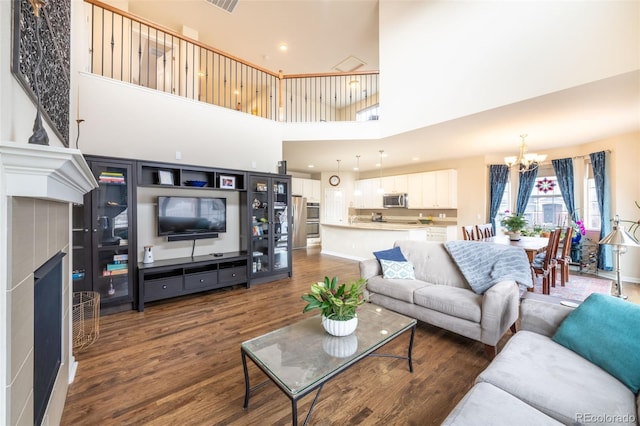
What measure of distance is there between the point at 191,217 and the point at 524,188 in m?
7.06

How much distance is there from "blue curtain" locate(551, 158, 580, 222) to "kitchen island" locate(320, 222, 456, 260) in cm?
224

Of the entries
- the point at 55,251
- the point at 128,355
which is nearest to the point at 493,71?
the point at 55,251

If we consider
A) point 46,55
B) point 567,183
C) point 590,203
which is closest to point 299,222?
point 567,183

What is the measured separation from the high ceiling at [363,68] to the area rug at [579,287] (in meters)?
2.60

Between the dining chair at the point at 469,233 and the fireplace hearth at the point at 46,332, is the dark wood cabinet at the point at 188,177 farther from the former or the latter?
the dining chair at the point at 469,233

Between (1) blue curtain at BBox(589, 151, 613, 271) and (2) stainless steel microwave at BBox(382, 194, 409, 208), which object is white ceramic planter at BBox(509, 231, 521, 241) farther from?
(2) stainless steel microwave at BBox(382, 194, 409, 208)

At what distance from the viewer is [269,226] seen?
15.4 feet

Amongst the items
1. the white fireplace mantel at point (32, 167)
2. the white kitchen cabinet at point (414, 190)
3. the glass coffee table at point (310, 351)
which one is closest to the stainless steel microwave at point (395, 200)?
the white kitchen cabinet at point (414, 190)

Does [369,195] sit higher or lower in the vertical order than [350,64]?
lower

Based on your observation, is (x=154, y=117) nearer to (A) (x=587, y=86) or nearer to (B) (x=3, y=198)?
(B) (x=3, y=198)

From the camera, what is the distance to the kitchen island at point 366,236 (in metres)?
5.88

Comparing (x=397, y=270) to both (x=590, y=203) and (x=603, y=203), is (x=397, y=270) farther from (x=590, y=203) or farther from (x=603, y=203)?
(x=590, y=203)

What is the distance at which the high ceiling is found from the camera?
3320 mm

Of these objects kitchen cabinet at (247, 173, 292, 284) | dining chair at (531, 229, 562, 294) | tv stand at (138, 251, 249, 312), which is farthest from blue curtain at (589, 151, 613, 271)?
tv stand at (138, 251, 249, 312)
